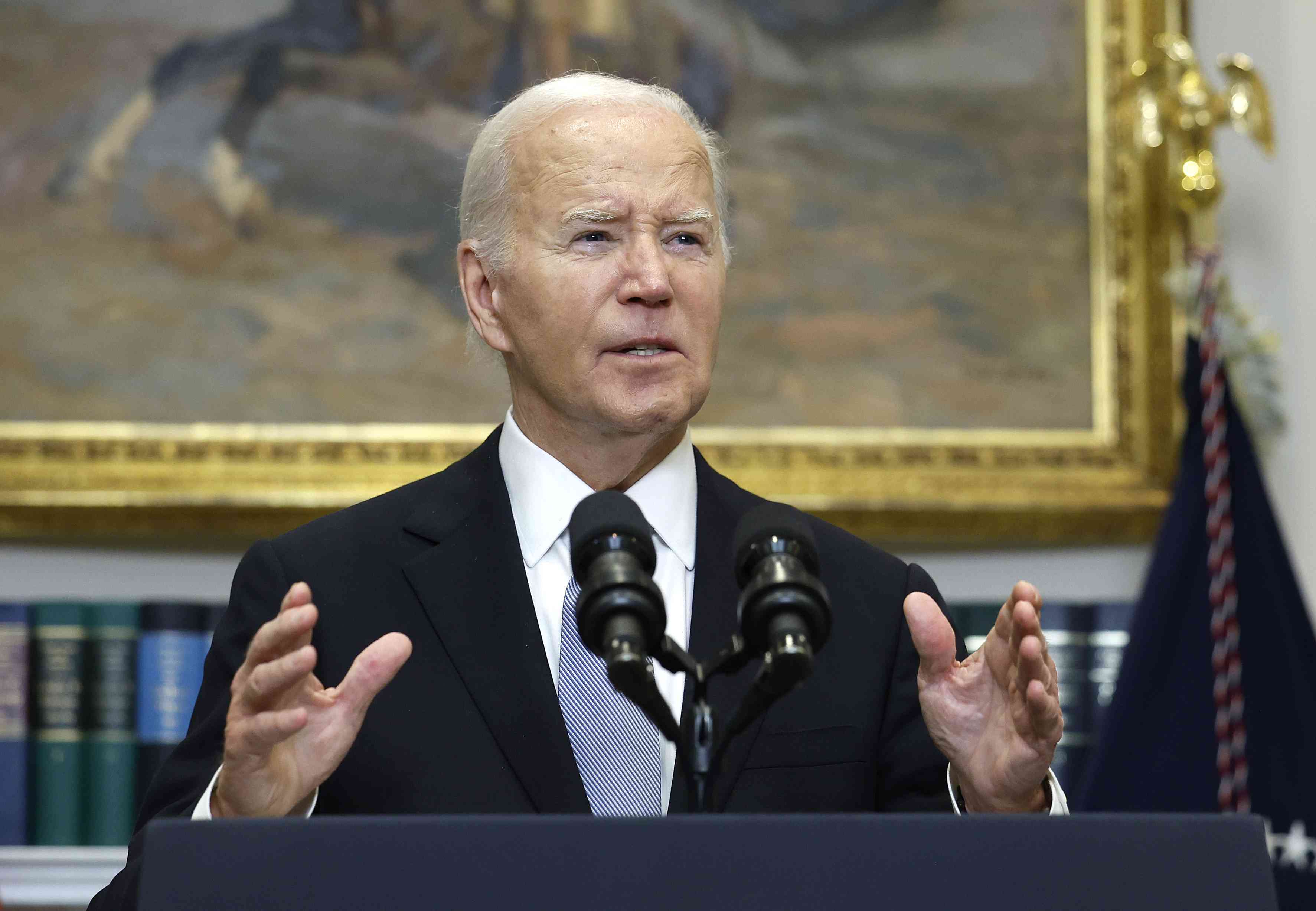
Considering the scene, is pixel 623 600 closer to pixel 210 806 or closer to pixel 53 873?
pixel 210 806

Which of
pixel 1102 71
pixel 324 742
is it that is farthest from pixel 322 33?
pixel 324 742

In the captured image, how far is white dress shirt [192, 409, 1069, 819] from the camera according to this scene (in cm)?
205

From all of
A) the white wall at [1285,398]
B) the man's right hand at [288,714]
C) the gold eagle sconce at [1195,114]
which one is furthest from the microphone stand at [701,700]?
the gold eagle sconce at [1195,114]

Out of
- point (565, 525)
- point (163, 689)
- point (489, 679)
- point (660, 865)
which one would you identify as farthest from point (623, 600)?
point (163, 689)

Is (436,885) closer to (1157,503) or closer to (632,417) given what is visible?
(632,417)

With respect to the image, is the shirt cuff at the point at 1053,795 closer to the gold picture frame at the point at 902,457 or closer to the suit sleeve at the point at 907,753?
the suit sleeve at the point at 907,753

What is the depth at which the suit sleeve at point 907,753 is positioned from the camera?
78.7 inches

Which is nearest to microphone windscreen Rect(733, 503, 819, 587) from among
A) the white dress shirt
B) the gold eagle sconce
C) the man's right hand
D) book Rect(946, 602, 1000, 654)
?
the man's right hand

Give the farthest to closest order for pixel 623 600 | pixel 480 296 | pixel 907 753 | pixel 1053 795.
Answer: pixel 480 296, pixel 907 753, pixel 1053 795, pixel 623 600

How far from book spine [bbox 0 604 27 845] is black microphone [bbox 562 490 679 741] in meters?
2.37

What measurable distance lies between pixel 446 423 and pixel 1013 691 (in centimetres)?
230

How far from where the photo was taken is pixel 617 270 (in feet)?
6.84

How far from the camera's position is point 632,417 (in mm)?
2055

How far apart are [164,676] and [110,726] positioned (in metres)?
0.16
